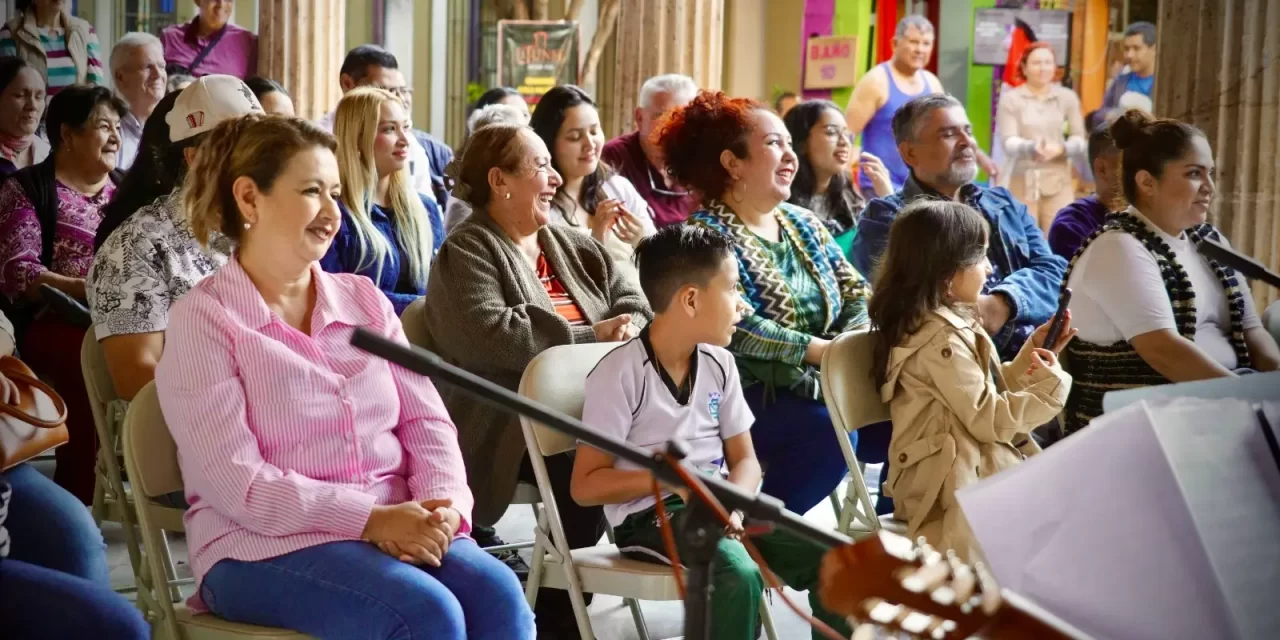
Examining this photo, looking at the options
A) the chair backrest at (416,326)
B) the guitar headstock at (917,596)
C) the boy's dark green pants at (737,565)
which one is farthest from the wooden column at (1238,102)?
the guitar headstock at (917,596)

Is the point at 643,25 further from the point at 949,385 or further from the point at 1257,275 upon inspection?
the point at 1257,275

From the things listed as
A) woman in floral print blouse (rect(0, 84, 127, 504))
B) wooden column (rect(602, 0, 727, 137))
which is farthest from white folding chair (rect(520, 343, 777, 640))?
wooden column (rect(602, 0, 727, 137))

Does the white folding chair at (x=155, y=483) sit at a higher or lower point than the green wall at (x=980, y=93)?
lower

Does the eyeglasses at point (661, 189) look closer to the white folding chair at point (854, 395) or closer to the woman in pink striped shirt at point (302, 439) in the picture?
the white folding chair at point (854, 395)

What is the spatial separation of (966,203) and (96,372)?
2671mm

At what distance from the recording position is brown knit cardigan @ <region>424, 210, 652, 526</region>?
3.35 meters

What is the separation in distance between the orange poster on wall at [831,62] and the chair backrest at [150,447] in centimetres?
901

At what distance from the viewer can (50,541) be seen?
222cm

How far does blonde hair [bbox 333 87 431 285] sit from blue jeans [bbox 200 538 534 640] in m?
1.78

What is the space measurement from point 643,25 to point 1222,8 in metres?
2.77

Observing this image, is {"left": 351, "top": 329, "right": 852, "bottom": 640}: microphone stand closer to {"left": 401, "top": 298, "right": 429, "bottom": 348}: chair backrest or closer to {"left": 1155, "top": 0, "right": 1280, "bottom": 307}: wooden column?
{"left": 401, "top": 298, "right": 429, "bottom": 348}: chair backrest

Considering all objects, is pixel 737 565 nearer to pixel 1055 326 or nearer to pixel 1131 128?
pixel 1055 326

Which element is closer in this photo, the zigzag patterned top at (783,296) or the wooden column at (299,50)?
the zigzag patterned top at (783,296)

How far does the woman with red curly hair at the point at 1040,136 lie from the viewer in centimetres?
961
